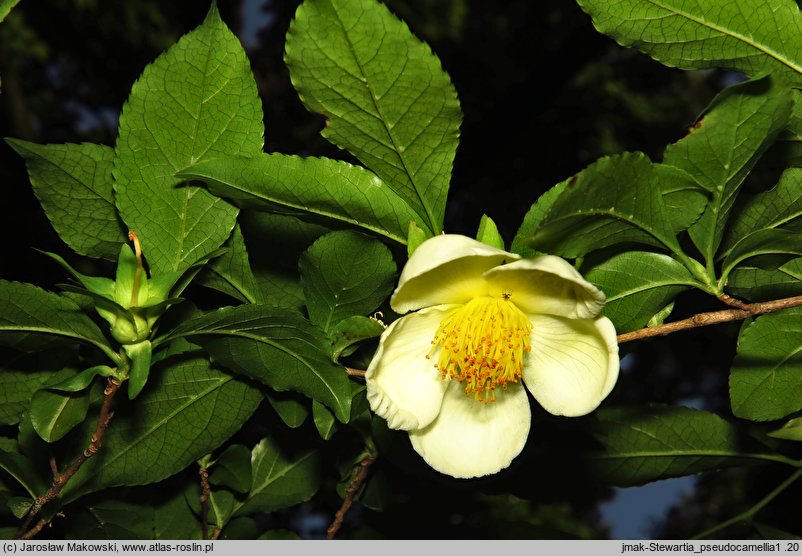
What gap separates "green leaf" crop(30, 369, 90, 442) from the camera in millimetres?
835

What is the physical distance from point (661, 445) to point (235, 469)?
61 cm

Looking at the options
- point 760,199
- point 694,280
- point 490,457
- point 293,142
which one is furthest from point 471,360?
point 293,142

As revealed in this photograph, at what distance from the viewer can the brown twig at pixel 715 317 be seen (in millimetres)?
730

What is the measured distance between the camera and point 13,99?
335 centimetres

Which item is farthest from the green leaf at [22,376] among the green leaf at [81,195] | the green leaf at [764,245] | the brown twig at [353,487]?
the green leaf at [764,245]

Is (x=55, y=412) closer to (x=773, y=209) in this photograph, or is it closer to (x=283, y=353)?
(x=283, y=353)

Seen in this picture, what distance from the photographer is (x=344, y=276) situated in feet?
2.62

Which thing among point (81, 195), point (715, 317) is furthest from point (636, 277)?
point (81, 195)

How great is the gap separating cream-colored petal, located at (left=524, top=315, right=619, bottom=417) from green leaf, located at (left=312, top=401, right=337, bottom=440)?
22 centimetres

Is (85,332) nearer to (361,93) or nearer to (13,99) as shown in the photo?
(361,93)

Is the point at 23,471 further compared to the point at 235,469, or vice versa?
the point at 235,469

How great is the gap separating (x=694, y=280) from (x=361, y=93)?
39cm

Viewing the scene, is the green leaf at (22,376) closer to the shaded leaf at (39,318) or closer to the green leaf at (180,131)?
the shaded leaf at (39,318)

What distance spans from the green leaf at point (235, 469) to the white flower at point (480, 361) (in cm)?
33
